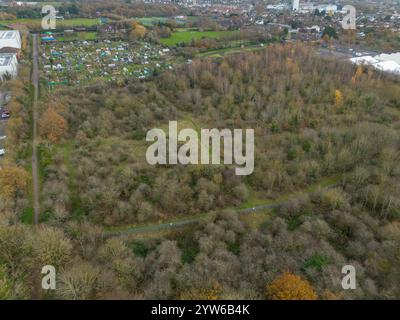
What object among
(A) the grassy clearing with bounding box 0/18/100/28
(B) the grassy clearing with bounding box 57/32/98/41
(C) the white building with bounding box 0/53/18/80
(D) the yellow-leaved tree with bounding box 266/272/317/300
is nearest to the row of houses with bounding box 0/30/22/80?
(C) the white building with bounding box 0/53/18/80

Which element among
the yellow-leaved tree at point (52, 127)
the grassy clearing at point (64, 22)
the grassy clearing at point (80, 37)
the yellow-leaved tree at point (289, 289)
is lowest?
the yellow-leaved tree at point (289, 289)

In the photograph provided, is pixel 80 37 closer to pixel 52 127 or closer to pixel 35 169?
pixel 52 127

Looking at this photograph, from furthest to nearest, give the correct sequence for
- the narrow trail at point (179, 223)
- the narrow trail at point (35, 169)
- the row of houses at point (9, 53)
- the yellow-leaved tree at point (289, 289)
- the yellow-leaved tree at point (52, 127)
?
the row of houses at point (9, 53)
the yellow-leaved tree at point (52, 127)
the narrow trail at point (179, 223)
the narrow trail at point (35, 169)
the yellow-leaved tree at point (289, 289)

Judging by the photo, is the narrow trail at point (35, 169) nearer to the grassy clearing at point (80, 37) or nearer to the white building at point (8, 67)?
the white building at point (8, 67)

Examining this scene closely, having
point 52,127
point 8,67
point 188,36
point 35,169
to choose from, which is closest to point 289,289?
point 35,169

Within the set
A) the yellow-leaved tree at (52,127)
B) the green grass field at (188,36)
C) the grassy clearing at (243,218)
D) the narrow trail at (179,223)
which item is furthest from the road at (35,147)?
the green grass field at (188,36)

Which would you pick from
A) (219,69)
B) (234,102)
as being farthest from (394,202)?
(219,69)

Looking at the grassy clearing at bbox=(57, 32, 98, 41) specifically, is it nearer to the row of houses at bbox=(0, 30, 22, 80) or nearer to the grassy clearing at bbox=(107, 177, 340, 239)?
the row of houses at bbox=(0, 30, 22, 80)

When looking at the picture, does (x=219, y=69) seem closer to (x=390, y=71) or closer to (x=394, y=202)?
(x=390, y=71)
